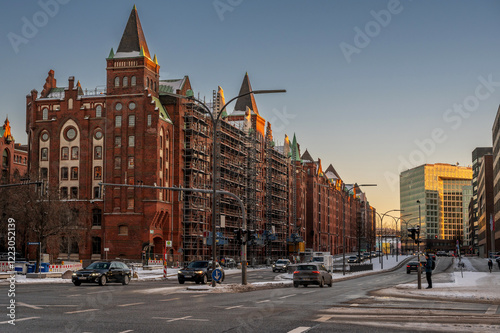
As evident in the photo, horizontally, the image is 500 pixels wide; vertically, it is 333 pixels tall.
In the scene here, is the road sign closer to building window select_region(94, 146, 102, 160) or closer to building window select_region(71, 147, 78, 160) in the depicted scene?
building window select_region(94, 146, 102, 160)

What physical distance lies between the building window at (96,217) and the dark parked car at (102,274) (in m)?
39.7

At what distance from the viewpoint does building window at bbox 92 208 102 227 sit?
7469 cm

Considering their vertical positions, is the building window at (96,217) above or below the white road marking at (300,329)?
above

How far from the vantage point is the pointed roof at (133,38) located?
74.9 m

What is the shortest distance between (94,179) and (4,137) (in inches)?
1449

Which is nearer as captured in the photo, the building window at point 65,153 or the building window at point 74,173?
the building window at point 74,173

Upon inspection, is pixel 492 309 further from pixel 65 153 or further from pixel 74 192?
pixel 65 153

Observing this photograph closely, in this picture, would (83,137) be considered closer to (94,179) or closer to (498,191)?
(94,179)

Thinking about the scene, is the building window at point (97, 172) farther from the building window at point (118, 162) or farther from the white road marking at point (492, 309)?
the white road marking at point (492, 309)

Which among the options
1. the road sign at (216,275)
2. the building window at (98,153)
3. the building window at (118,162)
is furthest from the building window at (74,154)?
the road sign at (216,275)

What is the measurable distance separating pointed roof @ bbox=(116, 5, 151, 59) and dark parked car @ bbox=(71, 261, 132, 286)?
43.4 metres

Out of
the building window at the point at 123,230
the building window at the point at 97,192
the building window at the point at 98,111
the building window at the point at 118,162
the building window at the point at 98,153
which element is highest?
the building window at the point at 98,111

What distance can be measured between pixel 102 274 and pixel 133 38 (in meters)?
47.2

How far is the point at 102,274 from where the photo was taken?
3384cm
